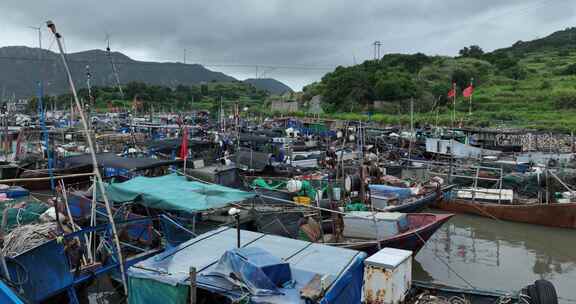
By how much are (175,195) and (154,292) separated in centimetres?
447

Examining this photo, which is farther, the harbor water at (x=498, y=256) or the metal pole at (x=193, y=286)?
the harbor water at (x=498, y=256)

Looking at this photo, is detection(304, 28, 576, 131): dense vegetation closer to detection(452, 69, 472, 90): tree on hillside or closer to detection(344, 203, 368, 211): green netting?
detection(452, 69, 472, 90): tree on hillside

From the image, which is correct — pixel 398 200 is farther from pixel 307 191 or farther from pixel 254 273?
pixel 254 273

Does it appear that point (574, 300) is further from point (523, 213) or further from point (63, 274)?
point (63, 274)

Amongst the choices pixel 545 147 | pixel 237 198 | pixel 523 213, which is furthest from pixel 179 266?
pixel 545 147

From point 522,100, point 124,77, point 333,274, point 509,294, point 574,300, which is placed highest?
point 124,77

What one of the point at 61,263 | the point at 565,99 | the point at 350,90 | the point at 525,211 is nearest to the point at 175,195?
the point at 61,263

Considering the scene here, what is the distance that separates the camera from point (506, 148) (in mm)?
30844

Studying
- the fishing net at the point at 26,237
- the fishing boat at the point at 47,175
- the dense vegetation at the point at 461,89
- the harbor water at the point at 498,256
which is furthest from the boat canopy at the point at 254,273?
the dense vegetation at the point at 461,89

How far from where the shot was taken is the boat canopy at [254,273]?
18.9ft

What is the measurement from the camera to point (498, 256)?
1438 centimetres

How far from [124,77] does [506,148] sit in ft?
425

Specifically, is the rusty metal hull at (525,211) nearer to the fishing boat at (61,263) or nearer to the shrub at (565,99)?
the fishing boat at (61,263)

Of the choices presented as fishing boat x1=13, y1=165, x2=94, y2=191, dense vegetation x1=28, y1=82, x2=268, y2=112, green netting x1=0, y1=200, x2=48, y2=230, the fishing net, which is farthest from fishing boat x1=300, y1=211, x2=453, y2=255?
dense vegetation x1=28, y1=82, x2=268, y2=112
